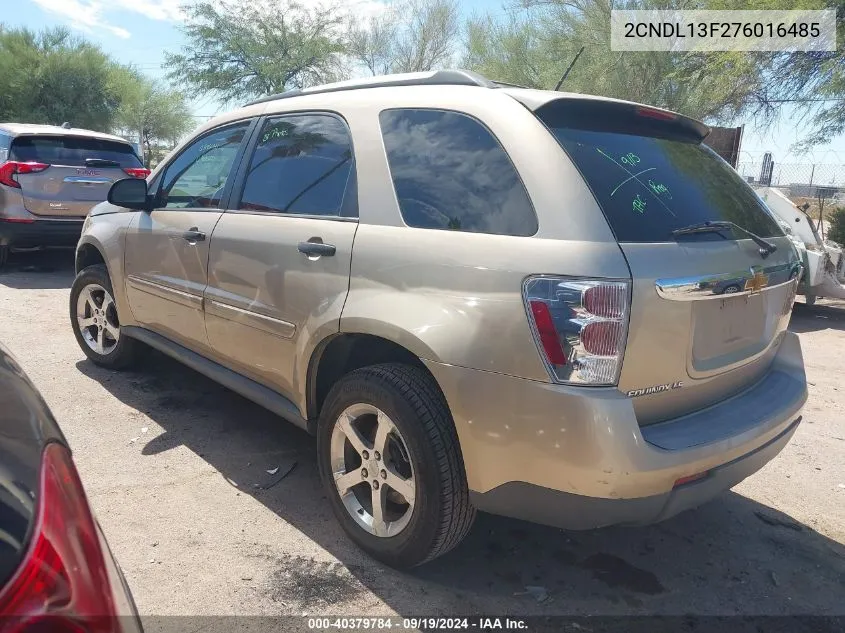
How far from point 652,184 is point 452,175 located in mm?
740

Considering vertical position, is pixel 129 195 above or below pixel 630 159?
below

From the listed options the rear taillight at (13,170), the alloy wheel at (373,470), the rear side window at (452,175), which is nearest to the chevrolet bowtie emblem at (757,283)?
the rear side window at (452,175)

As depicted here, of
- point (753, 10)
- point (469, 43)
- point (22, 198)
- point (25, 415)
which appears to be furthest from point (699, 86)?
point (25, 415)

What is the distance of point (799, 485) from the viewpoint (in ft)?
11.6

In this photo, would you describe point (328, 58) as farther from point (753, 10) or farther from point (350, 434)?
point (350, 434)

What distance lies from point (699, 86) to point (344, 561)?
13613 millimetres

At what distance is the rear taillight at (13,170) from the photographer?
754cm

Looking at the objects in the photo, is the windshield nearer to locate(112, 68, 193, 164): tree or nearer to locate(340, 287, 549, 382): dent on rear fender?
locate(340, 287, 549, 382): dent on rear fender

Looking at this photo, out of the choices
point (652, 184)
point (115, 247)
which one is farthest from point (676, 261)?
point (115, 247)

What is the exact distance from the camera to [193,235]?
352 centimetres

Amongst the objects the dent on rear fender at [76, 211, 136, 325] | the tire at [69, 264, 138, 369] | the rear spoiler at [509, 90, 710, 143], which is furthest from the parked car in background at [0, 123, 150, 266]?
the rear spoiler at [509, 90, 710, 143]

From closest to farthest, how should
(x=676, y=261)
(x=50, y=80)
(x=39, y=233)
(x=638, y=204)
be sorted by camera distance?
(x=676, y=261)
(x=638, y=204)
(x=39, y=233)
(x=50, y=80)

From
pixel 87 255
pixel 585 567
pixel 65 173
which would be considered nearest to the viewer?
pixel 585 567

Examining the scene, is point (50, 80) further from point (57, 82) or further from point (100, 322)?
point (100, 322)
